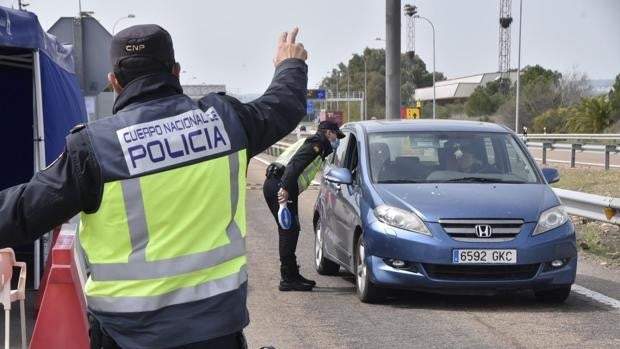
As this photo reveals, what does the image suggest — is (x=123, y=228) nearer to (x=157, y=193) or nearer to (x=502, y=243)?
(x=157, y=193)

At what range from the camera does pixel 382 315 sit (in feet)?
25.2

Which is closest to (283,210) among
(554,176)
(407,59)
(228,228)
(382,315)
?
(382,315)

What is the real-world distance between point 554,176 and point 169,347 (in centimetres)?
671

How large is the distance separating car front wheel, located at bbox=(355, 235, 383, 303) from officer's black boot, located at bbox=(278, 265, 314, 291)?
25.8 inches

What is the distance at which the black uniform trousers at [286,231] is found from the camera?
8977 mm

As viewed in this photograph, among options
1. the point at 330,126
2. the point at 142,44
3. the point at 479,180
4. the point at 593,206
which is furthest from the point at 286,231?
the point at 142,44

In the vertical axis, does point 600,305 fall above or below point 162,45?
below

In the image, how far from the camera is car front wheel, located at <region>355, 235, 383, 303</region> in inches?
317

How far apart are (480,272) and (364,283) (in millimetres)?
1051

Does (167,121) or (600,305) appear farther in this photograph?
(600,305)

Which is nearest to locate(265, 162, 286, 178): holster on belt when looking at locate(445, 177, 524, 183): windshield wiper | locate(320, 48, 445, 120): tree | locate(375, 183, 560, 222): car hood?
locate(375, 183, 560, 222): car hood

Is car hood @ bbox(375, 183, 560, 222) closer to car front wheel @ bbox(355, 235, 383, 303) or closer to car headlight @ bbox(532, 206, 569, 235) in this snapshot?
car headlight @ bbox(532, 206, 569, 235)

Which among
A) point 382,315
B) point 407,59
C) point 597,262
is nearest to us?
point 382,315

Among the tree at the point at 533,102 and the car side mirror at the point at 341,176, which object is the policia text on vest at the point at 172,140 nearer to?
the car side mirror at the point at 341,176
